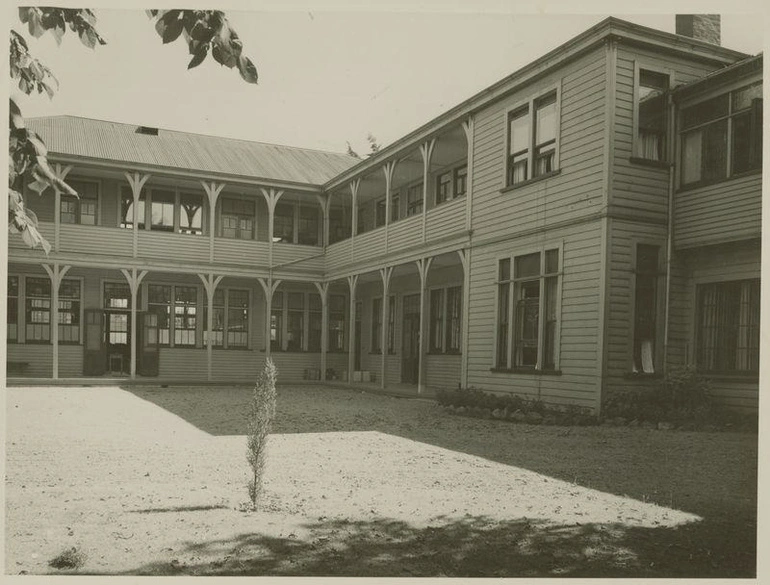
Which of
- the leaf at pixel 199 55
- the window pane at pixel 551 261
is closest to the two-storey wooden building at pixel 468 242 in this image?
the window pane at pixel 551 261

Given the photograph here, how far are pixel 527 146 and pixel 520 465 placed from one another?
7670 millimetres

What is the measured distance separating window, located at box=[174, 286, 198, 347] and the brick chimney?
17077mm

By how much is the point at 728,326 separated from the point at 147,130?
20824mm

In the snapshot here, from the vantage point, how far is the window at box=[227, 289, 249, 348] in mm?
24641

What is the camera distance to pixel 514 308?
14.2m

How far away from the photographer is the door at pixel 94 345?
2228 centimetres

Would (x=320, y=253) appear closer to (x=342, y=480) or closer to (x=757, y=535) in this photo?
(x=342, y=480)

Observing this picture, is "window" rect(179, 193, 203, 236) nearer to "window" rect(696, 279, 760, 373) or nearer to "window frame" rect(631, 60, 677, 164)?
"window frame" rect(631, 60, 677, 164)

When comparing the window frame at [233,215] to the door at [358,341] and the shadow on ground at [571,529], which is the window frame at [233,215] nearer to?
the door at [358,341]

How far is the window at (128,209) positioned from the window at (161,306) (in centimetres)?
210

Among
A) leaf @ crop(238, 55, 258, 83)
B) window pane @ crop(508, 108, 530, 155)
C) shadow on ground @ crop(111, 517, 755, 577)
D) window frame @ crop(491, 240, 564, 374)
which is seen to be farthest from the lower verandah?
A: leaf @ crop(238, 55, 258, 83)

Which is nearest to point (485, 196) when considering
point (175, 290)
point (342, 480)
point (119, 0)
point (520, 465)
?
point (520, 465)

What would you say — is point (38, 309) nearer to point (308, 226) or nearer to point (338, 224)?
point (308, 226)

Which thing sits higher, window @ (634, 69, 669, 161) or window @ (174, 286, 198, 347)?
window @ (634, 69, 669, 161)
